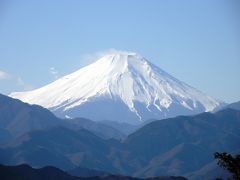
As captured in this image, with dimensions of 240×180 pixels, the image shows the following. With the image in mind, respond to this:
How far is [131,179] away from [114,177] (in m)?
5.38

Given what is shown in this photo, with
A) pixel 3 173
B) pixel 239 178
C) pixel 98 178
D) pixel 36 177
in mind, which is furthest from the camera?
pixel 98 178

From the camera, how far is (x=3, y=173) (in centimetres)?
14175

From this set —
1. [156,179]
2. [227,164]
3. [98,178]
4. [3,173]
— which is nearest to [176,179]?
[156,179]

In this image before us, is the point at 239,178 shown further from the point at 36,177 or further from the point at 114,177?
the point at 114,177

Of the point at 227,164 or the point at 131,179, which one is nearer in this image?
the point at 227,164

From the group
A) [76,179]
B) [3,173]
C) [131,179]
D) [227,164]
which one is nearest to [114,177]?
[131,179]

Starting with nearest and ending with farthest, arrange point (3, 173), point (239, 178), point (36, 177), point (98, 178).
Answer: point (239, 178), point (3, 173), point (36, 177), point (98, 178)

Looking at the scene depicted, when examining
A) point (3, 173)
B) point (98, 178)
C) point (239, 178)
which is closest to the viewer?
point (239, 178)

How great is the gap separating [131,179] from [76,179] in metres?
18.2

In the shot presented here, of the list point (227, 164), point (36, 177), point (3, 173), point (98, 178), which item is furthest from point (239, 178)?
point (98, 178)

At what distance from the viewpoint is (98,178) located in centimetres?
16650

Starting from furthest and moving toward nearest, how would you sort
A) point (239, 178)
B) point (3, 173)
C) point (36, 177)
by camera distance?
point (36, 177), point (3, 173), point (239, 178)

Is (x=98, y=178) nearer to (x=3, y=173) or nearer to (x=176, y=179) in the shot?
(x=176, y=179)

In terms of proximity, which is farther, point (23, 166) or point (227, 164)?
point (23, 166)
